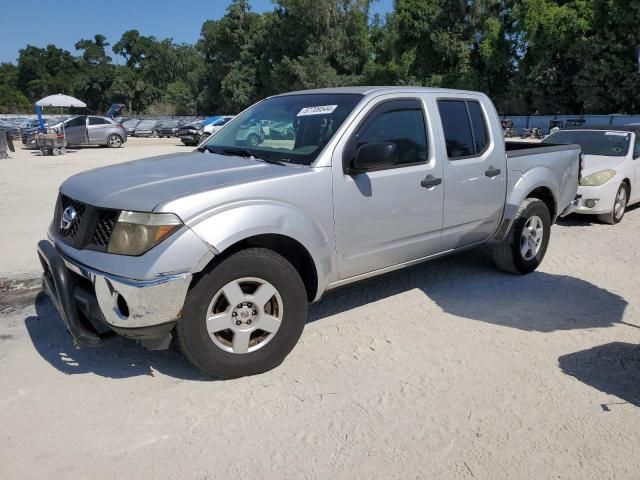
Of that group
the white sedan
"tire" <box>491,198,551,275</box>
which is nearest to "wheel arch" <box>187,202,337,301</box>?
"tire" <box>491,198,551,275</box>

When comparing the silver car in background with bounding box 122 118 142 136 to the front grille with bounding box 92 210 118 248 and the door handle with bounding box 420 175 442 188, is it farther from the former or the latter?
the front grille with bounding box 92 210 118 248

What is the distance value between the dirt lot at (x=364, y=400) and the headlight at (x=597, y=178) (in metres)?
3.46

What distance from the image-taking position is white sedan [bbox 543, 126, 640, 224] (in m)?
7.81

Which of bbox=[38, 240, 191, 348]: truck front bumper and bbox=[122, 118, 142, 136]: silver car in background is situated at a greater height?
bbox=[38, 240, 191, 348]: truck front bumper

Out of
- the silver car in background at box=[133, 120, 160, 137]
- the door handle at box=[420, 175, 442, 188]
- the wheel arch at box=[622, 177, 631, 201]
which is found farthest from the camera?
the silver car in background at box=[133, 120, 160, 137]

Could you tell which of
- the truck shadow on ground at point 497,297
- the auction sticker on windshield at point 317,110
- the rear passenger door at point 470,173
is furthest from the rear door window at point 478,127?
the auction sticker on windshield at point 317,110

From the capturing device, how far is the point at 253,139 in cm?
425

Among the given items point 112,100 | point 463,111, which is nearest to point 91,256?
point 463,111

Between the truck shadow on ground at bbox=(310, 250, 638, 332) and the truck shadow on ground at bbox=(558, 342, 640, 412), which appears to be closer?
the truck shadow on ground at bbox=(558, 342, 640, 412)

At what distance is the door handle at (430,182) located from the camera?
4.16 m

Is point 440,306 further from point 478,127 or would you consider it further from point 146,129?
point 146,129

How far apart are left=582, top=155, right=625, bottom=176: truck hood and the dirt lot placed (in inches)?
147

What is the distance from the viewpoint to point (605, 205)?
7.81 meters

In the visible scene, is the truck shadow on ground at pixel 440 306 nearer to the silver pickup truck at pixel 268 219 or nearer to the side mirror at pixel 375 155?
the silver pickup truck at pixel 268 219
